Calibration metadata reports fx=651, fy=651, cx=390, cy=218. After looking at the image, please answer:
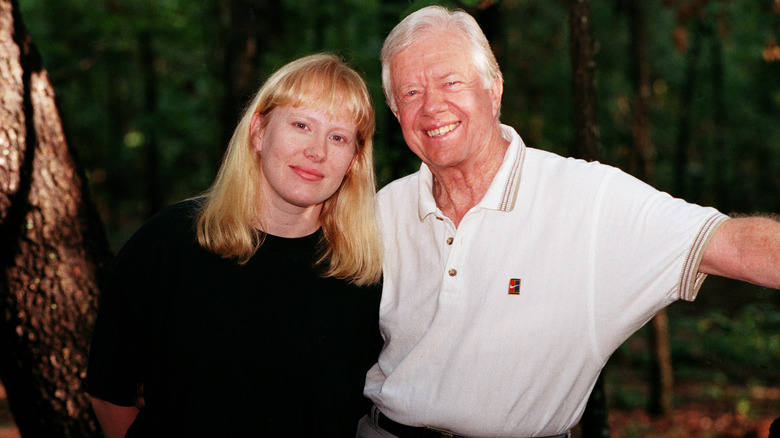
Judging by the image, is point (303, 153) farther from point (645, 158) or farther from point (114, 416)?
point (645, 158)

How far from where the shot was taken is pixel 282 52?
1075 centimetres

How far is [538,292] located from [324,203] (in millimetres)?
1044

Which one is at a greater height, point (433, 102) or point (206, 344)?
point (433, 102)

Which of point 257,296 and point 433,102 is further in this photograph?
point 433,102

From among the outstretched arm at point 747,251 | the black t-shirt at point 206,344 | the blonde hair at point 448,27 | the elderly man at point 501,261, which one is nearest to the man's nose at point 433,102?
the elderly man at point 501,261

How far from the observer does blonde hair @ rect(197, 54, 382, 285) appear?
2605 mm

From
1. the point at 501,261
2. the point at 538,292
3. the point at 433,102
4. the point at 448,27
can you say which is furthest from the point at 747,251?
Answer: the point at 448,27

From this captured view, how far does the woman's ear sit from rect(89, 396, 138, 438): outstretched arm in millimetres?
1186

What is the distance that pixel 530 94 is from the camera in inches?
563

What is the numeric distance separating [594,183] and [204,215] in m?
1.55

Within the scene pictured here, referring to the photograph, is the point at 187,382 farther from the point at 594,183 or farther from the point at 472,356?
the point at 594,183

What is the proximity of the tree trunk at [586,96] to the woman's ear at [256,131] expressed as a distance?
1914 millimetres

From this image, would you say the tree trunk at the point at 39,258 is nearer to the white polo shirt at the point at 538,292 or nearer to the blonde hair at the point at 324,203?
the blonde hair at the point at 324,203

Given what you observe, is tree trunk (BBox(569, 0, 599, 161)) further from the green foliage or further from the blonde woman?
the green foliage
